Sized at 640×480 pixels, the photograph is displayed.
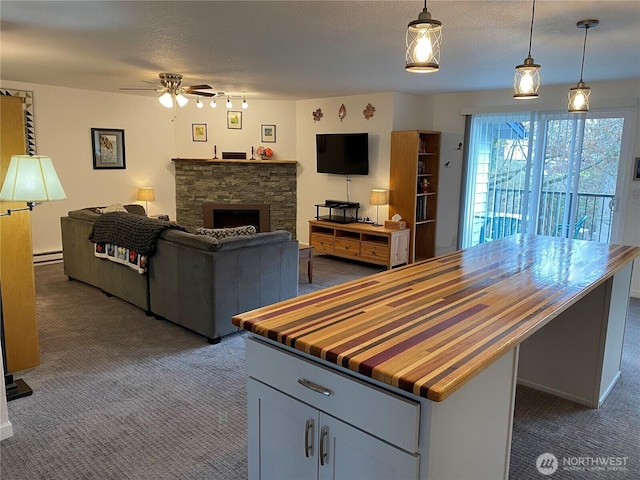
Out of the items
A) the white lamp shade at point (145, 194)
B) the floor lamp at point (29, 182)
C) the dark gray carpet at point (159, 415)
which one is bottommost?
the dark gray carpet at point (159, 415)

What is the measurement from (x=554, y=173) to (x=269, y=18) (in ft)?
14.1

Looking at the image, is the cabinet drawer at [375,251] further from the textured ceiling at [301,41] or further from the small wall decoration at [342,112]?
the textured ceiling at [301,41]

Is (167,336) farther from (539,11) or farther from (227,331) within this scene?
(539,11)

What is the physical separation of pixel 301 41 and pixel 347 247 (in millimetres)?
3514

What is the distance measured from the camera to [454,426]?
1.46m

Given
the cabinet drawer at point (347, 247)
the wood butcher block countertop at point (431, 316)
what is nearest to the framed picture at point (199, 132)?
the cabinet drawer at point (347, 247)

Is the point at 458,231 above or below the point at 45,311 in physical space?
above

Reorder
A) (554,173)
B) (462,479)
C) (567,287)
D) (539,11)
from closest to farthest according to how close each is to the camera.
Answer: (462,479)
(567,287)
(539,11)
(554,173)

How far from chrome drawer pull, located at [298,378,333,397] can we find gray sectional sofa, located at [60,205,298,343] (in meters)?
2.31

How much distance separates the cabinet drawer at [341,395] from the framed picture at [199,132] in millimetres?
6481

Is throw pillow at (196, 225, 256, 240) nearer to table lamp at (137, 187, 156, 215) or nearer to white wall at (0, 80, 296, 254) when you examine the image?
table lamp at (137, 187, 156, 215)

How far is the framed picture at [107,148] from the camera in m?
6.84

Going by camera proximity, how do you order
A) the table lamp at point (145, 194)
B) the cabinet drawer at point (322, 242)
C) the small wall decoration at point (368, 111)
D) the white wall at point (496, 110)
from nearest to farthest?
1. the white wall at point (496, 110)
2. the small wall decoration at point (368, 111)
3. the cabinet drawer at point (322, 242)
4. the table lamp at point (145, 194)

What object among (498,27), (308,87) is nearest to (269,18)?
(498,27)
